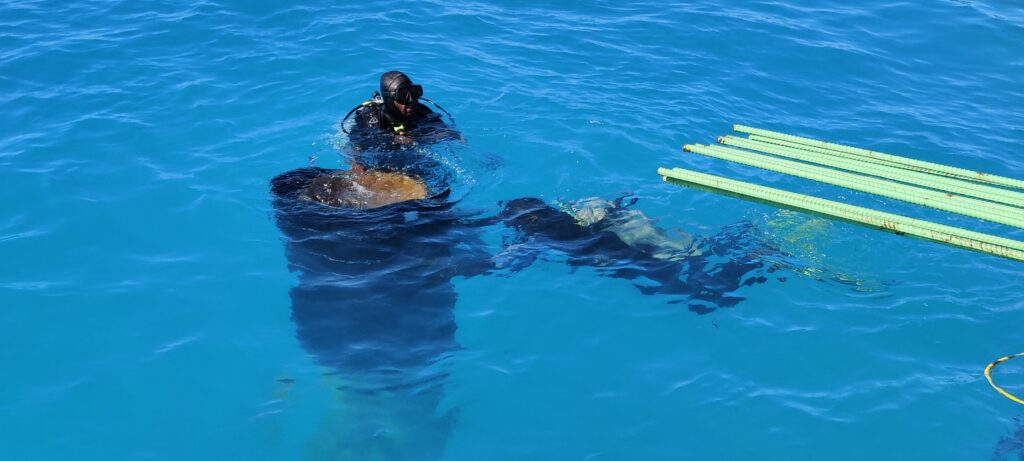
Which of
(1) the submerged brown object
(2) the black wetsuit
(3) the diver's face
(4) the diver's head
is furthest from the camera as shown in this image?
(2) the black wetsuit

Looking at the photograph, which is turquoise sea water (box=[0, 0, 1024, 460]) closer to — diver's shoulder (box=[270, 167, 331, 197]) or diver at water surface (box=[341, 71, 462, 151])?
diver's shoulder (box=[270, 167, 331, 197])

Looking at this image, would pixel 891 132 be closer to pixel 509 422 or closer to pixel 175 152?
pixel 509 422

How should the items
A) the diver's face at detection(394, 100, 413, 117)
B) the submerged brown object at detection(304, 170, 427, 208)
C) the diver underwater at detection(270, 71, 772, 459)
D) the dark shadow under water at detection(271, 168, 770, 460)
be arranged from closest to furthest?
1. the dark shadow under water at detection(271, 168, 770, 460)
2. the diver underwater at detection(270, 71, 772, 459)
3. the submerged brown object at detection(304, 170, 427, 208)
4. the diver's face at detection(394, 100, 413, 117)

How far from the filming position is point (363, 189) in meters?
8.13

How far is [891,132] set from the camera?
1071cm

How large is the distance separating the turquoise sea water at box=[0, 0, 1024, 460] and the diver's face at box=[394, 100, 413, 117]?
85 cm

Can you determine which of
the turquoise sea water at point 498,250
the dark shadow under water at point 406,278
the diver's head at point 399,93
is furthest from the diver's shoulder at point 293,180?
the diver's head at point 399,93

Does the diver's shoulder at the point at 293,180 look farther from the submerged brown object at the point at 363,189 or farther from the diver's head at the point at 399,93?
the diver's head at the point at 399,93

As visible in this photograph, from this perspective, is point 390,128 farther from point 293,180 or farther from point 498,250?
point 498,250

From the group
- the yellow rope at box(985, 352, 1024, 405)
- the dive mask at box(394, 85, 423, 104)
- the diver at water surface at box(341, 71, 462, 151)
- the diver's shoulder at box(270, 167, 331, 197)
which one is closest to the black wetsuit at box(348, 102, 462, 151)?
the diver at water surface at box(341, 71, 462, 151)

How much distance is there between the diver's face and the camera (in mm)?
8844

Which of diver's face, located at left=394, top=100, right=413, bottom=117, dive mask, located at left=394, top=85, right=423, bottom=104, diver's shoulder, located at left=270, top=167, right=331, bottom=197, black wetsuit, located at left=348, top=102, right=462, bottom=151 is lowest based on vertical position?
diver's shoulder, located at left=270, top=167, right=331, bottom=197

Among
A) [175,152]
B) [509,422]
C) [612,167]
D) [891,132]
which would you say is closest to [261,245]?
[175,152]

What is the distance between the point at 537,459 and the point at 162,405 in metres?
3.00
